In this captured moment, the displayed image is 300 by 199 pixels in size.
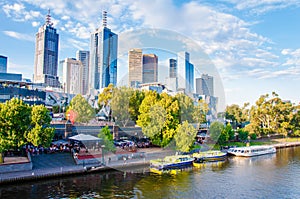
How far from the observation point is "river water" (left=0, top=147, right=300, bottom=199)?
16.8m

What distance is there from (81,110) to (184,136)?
58.6 ft

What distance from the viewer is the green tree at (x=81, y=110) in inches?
1360

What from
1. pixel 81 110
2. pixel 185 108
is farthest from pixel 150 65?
pixel 81 110

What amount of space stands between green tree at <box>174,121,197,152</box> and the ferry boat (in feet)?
3.85

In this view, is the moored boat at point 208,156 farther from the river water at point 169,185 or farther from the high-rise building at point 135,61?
the high-rise building at point 135,61

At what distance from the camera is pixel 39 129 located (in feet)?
69.0

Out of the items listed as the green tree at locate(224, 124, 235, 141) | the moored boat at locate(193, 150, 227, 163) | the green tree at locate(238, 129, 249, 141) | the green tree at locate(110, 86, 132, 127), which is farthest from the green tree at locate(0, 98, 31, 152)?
the green tree at locate(238, 129, 249, 141)

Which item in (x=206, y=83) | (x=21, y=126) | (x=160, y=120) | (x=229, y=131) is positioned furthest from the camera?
(x=229, y=131)

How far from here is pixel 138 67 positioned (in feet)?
52.4

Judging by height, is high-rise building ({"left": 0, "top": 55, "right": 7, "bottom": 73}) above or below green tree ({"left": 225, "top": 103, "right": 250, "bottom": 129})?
above

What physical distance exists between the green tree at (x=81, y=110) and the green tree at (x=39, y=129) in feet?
38.7

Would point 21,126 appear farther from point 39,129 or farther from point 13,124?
point 39,129

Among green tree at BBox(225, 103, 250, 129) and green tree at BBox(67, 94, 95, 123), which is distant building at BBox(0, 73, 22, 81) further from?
green tree at BBox(225, 103, 250, 129)

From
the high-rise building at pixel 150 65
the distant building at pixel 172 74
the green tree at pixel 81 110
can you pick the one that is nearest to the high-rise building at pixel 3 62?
the green tree at pixel 81 110
